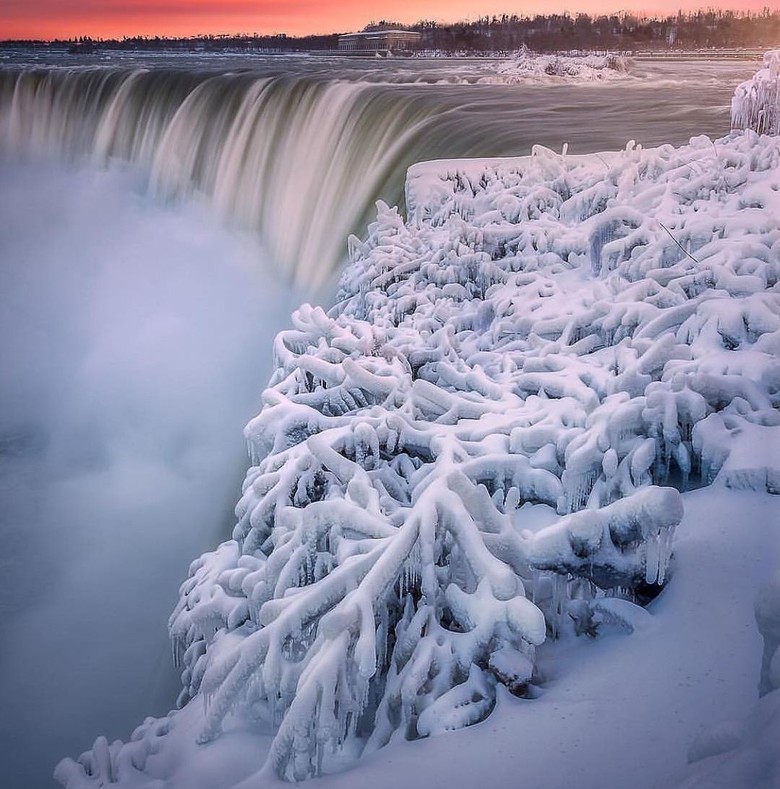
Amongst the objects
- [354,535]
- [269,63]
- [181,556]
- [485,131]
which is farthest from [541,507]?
[269,63]

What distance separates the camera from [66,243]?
17172 millimetres

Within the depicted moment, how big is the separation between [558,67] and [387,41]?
5657 mm

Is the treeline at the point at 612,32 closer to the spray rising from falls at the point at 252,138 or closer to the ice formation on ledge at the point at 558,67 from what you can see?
the ice formation on ledge at the point at 558,67

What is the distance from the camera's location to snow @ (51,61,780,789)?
217 cm

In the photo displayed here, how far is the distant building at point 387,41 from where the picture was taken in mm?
16406

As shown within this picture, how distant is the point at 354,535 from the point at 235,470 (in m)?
6.09

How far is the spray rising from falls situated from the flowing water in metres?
0.05

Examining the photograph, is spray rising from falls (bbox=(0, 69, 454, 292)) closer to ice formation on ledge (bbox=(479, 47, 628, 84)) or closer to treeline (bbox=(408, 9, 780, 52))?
treeline (bbox=(408, 9, 780, 52))

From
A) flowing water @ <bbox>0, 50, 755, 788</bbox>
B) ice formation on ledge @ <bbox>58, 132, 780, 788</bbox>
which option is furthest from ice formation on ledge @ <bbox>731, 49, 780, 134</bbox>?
ice formation on ledge @ <bbox>58, 132, 780, 788</bbox>

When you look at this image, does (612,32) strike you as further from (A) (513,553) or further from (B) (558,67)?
(A) (513,553)

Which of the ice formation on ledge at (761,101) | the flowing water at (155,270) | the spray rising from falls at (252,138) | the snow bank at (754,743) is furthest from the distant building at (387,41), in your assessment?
the snow bank at (754,743)

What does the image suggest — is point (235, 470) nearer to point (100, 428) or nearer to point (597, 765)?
point (100, 428)

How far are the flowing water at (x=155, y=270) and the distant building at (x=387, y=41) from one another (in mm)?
410

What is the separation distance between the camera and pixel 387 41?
16609 millimetres
